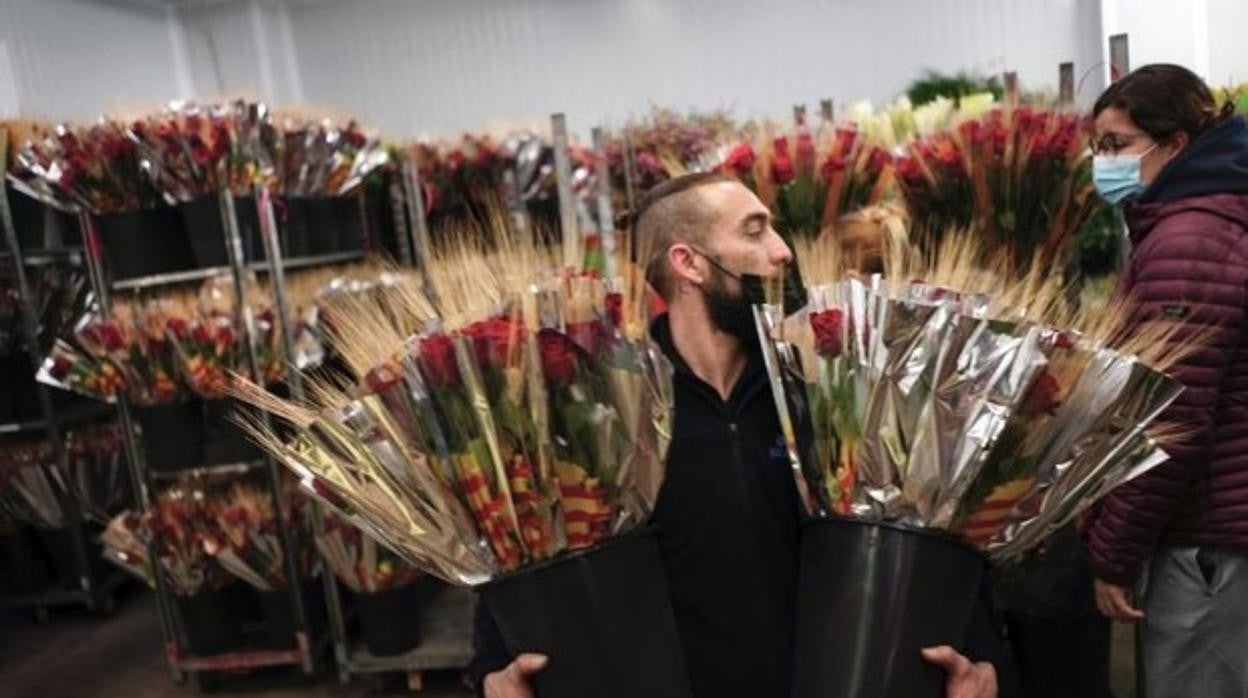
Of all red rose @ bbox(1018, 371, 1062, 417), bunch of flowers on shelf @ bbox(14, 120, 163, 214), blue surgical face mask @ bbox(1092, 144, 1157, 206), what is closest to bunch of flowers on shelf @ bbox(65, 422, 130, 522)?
bunch of flowers on shelf @ bbox(14, 120, 163, 214)

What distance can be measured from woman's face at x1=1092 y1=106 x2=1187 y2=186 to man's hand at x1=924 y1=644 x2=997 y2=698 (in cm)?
118

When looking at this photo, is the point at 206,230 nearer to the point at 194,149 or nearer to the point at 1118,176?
the point at 194,149

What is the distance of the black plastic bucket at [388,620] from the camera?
3.46 m

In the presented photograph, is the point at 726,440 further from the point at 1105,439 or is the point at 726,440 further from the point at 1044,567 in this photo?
the point at 1044,567

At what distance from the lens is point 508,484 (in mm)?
1087

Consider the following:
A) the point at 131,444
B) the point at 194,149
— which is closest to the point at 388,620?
the point at 131,444

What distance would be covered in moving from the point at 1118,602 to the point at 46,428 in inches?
175

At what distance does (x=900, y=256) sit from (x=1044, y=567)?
1327mm

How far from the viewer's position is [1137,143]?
193 cm

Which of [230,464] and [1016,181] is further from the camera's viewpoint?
[230,464]

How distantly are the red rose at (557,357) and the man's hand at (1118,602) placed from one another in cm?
138

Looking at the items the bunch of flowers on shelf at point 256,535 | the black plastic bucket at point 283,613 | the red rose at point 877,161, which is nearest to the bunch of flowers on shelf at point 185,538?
the bunch of flowers on shelf at point 256,535

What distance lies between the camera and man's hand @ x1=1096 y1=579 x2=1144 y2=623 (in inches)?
75.3

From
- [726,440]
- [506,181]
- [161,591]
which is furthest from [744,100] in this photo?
[726,440]
